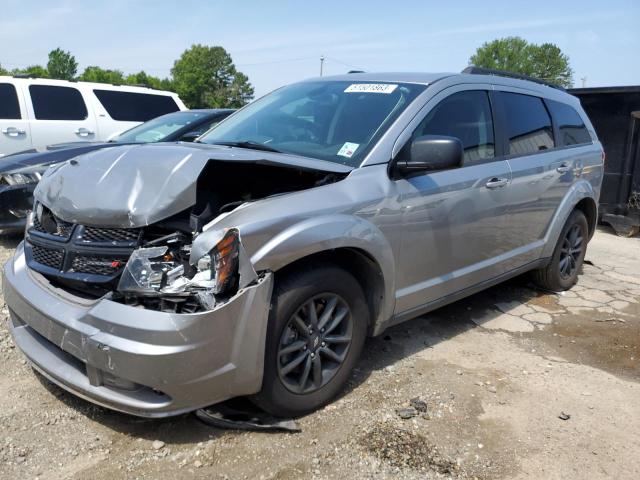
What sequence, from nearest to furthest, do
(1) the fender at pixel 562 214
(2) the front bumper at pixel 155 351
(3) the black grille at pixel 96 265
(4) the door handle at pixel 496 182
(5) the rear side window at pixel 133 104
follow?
(2) the front bumper at pixel 155 351 → (3) the black grille at pixel 96 265 → (4) the door handle at pixel 496 182 → (1) the fender at pixel 562 214 → (5) the rear side window at pixel 133 104

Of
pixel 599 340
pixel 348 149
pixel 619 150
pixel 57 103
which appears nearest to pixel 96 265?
pixel 348 149

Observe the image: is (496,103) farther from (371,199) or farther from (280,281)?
(280,281)

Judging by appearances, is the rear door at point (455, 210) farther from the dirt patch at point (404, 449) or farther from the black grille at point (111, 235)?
the black grille at point (111, 235)

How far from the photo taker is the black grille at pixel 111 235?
2.50m

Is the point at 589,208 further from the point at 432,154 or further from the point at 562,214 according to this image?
the point at 432,154

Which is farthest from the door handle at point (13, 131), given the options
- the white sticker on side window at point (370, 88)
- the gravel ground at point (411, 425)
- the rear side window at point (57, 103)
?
the white sticker on side window at point (370, 88)

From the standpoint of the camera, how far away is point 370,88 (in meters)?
3.59

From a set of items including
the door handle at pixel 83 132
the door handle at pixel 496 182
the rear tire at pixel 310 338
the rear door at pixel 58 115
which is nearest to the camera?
the rear tire at pixel 310 338

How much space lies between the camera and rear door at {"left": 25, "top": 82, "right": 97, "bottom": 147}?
8.30m

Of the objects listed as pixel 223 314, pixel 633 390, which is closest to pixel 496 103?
pixel 633 390

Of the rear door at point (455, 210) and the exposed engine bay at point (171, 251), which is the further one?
the rear door at point (455, 210)

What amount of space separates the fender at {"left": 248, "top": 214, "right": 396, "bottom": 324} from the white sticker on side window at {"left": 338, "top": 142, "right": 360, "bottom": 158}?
17.6 inches

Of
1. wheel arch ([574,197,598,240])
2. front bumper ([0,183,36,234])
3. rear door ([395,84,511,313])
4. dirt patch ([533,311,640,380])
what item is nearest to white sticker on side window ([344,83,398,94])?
rear door ([395,84,511,313])

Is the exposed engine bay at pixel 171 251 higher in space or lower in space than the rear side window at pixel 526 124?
lower
